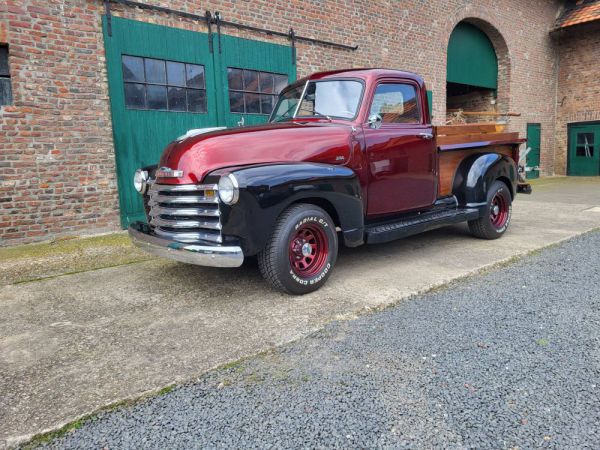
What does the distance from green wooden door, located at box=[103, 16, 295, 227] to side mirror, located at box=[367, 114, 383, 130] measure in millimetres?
4049

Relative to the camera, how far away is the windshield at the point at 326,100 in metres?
4.23

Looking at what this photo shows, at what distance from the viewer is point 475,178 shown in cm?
515

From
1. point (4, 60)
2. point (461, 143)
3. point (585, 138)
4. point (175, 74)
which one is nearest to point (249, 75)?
point (175, 74)

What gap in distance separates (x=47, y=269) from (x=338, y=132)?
3.39 metres

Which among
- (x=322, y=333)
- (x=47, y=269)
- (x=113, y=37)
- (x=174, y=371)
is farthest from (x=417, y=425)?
(x=113, y=37)

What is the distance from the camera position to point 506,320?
9.86 ft

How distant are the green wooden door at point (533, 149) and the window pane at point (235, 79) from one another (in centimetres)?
1089

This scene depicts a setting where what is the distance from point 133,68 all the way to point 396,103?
4207 mm

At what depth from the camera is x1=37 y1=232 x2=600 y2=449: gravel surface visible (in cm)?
185

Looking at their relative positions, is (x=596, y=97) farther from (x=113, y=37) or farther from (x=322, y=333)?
(x=322, y=333)

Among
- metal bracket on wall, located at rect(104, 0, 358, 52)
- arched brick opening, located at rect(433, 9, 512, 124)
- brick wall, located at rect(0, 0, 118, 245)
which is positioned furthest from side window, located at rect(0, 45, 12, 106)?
arched brick opening, located at rect(433, 9, 512, 124)

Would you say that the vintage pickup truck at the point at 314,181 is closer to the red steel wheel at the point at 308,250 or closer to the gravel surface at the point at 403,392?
the red steel wheel at the point at 308,250

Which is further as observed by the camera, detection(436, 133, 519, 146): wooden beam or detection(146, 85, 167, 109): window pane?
detection(146, 85, 167, 109): window pane

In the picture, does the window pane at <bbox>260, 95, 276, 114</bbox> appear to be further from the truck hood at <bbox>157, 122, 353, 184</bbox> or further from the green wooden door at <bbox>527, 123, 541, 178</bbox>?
the green wooden door at <bbox>527, 123, 541, 178</bbox>
